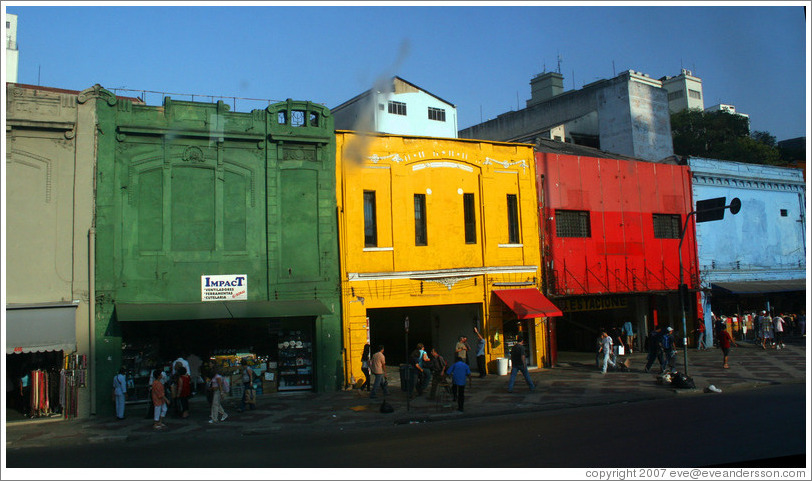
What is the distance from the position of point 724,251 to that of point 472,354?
50.2ft

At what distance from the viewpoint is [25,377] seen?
1927 centimetres

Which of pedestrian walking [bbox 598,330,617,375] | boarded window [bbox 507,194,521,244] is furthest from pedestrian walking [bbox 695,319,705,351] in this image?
boarded window [bbox 507,194,521,244]

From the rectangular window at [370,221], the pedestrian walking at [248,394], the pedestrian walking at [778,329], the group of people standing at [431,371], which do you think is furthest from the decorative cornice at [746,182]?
the pedestrian walking at [248,394]

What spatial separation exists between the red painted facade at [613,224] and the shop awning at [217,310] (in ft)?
34.9

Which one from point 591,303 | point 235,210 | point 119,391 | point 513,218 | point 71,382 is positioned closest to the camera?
point 119,391

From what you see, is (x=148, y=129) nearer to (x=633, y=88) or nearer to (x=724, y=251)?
(x=724, y=251)

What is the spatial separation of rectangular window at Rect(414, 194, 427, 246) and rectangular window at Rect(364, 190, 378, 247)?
1.69 m

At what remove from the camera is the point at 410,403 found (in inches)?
747

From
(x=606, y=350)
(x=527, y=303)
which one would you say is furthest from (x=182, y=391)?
(x=606, y=350)

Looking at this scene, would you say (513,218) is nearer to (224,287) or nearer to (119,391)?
(224,287)

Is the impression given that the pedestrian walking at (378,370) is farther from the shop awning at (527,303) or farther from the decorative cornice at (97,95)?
the decorative cornice at (97,95)

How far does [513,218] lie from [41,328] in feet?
56.1

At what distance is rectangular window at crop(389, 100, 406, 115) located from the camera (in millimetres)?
41312

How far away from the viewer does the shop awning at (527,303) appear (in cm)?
2419
